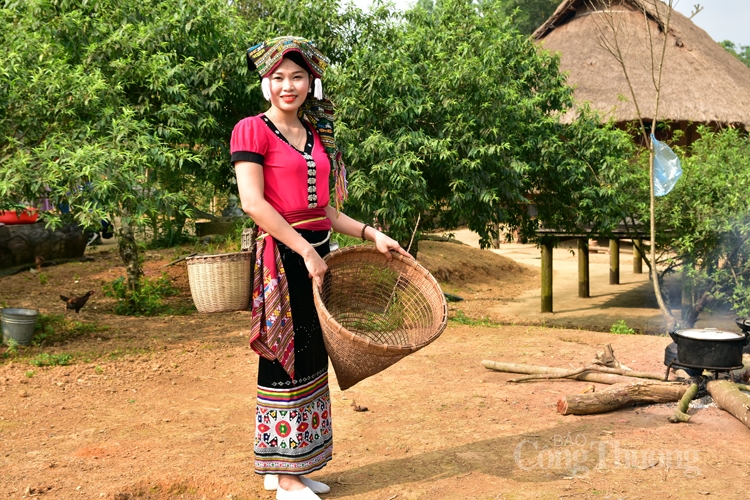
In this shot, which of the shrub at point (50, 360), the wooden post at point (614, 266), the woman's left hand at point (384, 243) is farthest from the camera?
the wooden post at point (614, 266)

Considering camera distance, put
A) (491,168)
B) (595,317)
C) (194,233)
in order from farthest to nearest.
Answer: (194,233)
(595,317)
(491,168)

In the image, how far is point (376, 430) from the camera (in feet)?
13.7

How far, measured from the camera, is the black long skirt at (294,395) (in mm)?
3057

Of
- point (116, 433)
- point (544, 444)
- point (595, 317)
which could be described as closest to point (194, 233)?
point (595, 317)

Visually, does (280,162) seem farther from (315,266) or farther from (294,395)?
(294,395)

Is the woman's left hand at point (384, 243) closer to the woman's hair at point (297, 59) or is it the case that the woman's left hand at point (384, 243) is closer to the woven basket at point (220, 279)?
the woman's hair at point (297, 59)

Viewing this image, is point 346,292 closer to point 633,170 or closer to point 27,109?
point 27,109

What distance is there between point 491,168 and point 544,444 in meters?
4.74

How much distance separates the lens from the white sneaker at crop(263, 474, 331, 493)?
3.21 m

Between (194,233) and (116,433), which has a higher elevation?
(194,233)

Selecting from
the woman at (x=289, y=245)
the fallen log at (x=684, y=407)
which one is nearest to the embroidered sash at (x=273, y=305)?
the woman at (x=289, y=245)

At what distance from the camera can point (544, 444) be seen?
3.86 m

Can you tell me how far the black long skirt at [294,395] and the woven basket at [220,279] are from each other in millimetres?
3745

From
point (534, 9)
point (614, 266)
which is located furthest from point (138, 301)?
point (534, 9)
